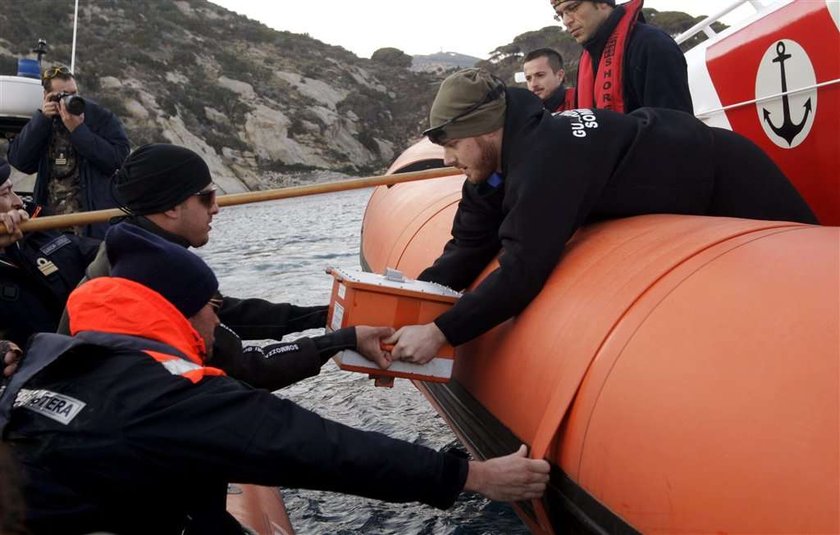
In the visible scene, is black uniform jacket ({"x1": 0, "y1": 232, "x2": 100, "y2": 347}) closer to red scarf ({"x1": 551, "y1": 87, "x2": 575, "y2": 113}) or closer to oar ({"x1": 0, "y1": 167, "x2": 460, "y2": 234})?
oar ({"x1": 0, "y1": 167, "x2": 460, "y2": 234})

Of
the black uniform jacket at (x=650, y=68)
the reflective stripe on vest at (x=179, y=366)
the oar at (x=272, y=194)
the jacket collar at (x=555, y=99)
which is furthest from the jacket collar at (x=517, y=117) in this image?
the jacket collar at (x=555, y=99)

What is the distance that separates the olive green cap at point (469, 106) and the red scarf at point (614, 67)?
3.92 ft

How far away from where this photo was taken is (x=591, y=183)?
2643 mm

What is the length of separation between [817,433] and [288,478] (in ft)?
3.88

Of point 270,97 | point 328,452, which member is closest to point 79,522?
point 328,452

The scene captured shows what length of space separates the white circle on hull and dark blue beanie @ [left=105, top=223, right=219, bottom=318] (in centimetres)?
317

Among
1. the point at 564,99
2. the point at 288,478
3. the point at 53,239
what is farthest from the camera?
the point at 564,99

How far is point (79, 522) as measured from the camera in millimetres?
1841

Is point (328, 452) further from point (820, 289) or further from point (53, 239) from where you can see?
point (53, 239)

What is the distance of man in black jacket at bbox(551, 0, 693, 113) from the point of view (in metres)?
3.60

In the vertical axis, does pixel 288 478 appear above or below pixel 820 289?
below

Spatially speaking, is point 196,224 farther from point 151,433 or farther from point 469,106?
point 151,433

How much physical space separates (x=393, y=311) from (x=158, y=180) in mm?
946

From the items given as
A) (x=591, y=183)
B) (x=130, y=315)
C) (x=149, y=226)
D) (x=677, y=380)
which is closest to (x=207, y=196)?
(x=149, y=226)
